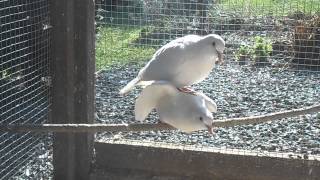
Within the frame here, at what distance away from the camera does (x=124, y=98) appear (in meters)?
4.25

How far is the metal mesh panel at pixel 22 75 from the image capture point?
2.97 metres

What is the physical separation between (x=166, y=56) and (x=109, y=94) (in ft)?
5.40

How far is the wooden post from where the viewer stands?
10.4 feet

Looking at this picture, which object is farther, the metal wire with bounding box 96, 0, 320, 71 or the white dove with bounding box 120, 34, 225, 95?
the metal wire with bounding box 96, 0, 320, 71

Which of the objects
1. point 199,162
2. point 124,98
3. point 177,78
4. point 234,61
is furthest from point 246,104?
point 177,78

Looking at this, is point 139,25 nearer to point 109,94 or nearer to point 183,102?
point 109,94

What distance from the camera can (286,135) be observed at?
3971 mm

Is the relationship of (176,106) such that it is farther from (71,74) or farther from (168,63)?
(71,74)

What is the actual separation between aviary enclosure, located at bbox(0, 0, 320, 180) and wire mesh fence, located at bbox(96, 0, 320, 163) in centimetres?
1

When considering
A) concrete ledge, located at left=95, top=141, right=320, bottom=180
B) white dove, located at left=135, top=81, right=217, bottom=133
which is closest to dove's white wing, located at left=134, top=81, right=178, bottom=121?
white dove, located at left=135, top=81, right=217, bottom=133

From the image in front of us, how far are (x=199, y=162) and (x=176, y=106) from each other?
3.98 feet

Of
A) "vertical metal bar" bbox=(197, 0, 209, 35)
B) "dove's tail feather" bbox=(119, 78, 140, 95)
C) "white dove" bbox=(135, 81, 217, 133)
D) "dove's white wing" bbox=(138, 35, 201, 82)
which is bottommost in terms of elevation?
"white dove" bbox=(135, 81, 217, 133)

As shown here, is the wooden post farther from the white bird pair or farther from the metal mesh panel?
the white bird pair

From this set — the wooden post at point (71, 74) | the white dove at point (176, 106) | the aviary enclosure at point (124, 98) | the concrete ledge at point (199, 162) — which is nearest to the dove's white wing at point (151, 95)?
the white dove at point (176, 106)
